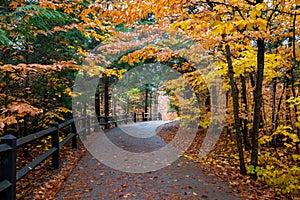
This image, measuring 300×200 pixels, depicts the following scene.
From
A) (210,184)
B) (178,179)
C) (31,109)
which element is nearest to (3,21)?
(31,109)

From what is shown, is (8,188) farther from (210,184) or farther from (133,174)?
(210,184)

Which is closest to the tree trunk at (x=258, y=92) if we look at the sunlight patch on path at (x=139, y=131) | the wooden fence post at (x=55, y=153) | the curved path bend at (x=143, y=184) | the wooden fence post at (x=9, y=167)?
the curved path bend at (x=143, y=184)

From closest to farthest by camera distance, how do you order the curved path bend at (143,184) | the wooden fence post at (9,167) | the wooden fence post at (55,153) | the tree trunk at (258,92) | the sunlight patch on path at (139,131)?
the wooden fence post at (9,167) → the curved path bend at (143,184) → the tree trunk at (258,92) → the wooden fence post at (55,153) → the sunlight patch on path at (139,131)

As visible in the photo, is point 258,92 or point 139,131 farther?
point 139,131

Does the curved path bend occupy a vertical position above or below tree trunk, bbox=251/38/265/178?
below

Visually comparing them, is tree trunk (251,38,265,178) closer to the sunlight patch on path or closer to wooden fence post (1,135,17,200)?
wooden fence post (1,135,17,200)

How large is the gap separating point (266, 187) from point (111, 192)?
10.6ft

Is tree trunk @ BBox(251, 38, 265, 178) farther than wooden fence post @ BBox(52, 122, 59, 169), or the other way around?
wooden fence post @ BBox(52, 122, 59, 169)

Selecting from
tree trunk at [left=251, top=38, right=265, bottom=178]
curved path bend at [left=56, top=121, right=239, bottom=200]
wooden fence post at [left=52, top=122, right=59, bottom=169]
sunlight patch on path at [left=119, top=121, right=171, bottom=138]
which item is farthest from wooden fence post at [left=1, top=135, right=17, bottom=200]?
sunlight patch on path at [left=119, top=121, right=171, bottom=138]

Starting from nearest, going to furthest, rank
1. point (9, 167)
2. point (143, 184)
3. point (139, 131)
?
point (9, 167)
point (143, 184)
point (139, 131)

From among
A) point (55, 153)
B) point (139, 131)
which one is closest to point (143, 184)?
point (55, 153)

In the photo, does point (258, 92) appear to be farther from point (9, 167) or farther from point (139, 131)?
point (139, 131)

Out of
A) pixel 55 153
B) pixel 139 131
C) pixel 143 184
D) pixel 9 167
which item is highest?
pixel 9 167

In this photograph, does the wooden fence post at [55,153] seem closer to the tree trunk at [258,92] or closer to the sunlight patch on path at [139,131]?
the tree trunk at [258,92]
